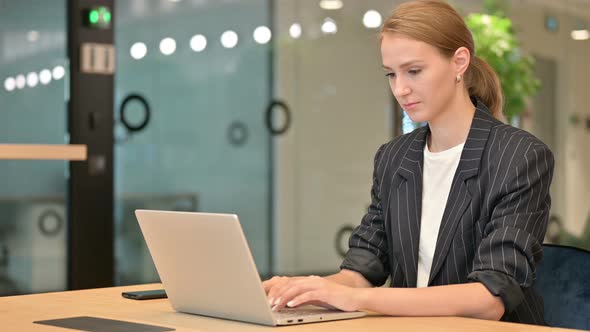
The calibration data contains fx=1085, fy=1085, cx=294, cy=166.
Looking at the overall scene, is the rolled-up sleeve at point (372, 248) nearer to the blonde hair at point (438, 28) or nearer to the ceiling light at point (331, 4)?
the blonde hair at point (438, 28)

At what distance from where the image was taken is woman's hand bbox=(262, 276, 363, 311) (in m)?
1.87

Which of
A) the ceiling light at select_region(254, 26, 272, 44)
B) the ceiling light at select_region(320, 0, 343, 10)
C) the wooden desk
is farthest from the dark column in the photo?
the wooden desk

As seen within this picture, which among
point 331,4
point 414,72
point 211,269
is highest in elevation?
point 331,4

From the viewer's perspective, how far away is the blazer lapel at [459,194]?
214 centimetres

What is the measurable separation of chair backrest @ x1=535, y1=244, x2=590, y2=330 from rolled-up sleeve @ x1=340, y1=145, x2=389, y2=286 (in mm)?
331

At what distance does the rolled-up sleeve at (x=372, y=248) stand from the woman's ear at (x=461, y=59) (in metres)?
0.31

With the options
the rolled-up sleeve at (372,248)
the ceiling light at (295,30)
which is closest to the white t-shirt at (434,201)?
the rolled-up sleeve at (372,248)

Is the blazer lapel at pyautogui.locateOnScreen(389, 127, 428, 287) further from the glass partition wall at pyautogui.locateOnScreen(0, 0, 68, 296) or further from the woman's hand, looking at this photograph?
the glass partition wall at pyautogui.locateOnScreen(0, 0, 68, 296)

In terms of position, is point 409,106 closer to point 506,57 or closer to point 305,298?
point 305,298

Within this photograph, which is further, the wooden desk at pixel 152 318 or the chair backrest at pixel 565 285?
the chair backrest at pixel 565 285

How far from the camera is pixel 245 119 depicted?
231 inches

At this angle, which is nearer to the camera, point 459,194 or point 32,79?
point 459,194

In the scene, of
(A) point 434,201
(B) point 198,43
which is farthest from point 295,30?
(A) point 434,201

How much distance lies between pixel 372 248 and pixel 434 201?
7.6 inches
